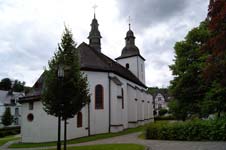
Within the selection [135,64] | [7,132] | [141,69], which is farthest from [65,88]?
[7,132]

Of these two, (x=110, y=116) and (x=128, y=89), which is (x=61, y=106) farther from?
(x=128, y=89)

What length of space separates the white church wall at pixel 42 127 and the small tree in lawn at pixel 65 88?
942 cm

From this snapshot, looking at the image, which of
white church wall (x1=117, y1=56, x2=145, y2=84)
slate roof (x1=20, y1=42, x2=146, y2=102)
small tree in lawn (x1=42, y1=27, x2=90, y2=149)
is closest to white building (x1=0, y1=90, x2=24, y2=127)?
white church wall (x1=117, y1=56, x2=145, y2=84)

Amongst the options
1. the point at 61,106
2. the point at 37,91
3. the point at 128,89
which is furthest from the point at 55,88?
the point at 128,89

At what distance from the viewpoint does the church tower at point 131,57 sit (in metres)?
45.8

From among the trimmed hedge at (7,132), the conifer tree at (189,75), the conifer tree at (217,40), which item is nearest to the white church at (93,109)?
the conifer tree at (189,75)

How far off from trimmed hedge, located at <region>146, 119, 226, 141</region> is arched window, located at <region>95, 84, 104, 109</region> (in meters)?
9.71

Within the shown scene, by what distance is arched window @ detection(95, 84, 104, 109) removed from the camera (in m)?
28.4

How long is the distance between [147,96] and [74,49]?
31842 mm

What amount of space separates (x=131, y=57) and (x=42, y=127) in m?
24.8

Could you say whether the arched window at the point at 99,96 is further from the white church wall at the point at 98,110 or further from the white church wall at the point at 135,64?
the white church wall at the point at 135,64

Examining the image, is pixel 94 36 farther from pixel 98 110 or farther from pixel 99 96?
pixel 98 110

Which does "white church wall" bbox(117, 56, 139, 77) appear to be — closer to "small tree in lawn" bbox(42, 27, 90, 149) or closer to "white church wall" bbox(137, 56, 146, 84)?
"white church wall" bbox(137, 56, 146, 84)

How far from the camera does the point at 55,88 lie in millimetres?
15453
